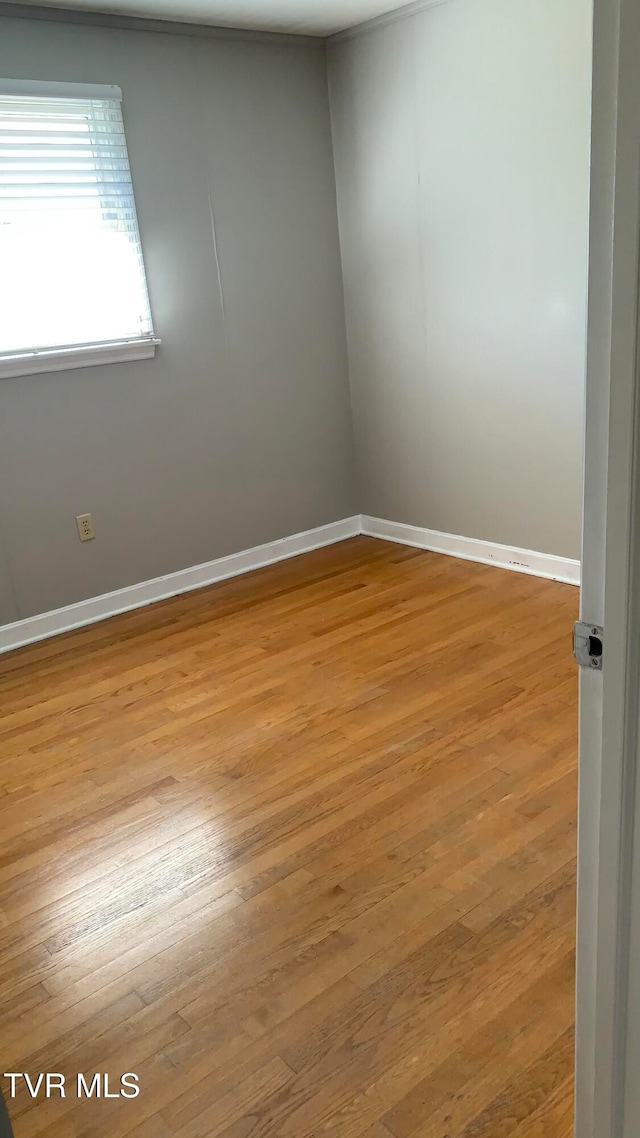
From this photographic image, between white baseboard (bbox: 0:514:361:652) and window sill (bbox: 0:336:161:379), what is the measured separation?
38.7 inches

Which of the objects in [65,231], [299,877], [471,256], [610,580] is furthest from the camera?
[471,256]

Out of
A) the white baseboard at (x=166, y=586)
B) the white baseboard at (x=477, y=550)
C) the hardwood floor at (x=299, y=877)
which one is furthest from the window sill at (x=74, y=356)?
the white baseboard at (x=477, y=550)

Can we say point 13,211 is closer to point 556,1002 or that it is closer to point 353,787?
point 353,787

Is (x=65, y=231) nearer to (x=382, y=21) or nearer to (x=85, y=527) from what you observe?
(x=85, y=527)

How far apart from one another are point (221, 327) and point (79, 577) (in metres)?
1.30

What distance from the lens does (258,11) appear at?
11.4ft

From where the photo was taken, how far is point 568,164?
10.4ft

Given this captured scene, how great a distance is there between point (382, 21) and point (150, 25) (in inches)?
38.9

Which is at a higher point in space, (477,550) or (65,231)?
(65,231)

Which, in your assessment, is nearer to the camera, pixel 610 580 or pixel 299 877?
pixel 610 580

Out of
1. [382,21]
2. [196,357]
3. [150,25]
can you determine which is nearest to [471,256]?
[382,21]

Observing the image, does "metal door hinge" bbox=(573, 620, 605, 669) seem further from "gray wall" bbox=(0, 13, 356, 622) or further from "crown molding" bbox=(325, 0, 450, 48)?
"crown molding" bbox=(325, 0, 450, 48)

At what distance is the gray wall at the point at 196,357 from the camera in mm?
3480

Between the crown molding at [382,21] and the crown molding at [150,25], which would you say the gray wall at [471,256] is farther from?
the crown molding at [150,25]
